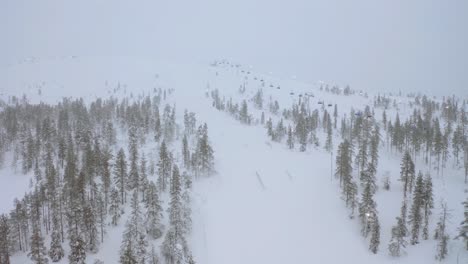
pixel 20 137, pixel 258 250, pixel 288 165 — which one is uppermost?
pixel 20 137

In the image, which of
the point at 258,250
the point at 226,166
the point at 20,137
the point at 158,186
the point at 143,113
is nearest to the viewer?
the point at 258,250

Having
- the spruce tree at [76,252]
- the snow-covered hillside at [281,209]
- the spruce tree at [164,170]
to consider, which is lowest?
the snow-covered hillside at [281,209]

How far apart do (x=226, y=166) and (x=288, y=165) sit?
22177mm

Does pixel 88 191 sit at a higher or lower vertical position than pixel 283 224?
higher

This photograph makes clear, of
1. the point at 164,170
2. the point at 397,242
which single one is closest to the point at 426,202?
the point at 397,242

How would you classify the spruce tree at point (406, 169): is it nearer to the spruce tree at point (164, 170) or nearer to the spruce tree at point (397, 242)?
the spruce tree at point (397, 242)

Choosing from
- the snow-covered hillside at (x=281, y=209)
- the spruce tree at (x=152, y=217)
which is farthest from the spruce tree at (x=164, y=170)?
the spruce tree at (x=152, y=217)

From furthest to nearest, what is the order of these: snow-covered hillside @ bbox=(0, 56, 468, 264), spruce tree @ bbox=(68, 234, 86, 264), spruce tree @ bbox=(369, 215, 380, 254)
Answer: snow-covered hillside @ bbox=(0, 56, 468, 264)
spruce tree @ bbox=(369, 215, 380, 254)
spruce tree @ bbox=(68, 234, 86, 264)

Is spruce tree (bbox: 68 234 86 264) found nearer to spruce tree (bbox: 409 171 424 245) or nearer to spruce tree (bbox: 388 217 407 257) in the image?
spruce tree (bbox: 388 217 407 257)

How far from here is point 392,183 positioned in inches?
3617

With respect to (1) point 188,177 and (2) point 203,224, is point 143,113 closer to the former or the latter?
(1) point 188,177

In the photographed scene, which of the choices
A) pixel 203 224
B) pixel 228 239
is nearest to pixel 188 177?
pixel 203 224

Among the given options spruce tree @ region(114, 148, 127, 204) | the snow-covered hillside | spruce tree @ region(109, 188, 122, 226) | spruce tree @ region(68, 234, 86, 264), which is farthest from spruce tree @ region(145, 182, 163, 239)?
spruce tree @ region(68, 234, 86, 264)

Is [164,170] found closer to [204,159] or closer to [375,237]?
[204,159]
